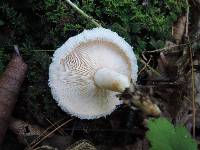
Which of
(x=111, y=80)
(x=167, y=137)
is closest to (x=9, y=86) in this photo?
(x=111, y=80)

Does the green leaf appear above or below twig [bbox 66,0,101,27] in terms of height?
below

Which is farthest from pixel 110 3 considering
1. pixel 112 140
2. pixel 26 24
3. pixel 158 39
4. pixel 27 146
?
pixel 27 146

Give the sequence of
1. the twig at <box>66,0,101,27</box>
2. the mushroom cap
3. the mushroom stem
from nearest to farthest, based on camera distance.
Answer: the mushroom stem < the mushroom cap < the twig at <box>66,0,101,27</box>

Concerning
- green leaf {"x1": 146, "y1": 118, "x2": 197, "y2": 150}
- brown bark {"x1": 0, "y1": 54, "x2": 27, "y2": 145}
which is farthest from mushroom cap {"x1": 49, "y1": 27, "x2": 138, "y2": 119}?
green leaf {"x1": 146, "y1": 118, "x2": 197, "y2": 150}

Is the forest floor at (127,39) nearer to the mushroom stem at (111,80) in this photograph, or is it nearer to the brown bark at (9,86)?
the brown bark at (9,86)

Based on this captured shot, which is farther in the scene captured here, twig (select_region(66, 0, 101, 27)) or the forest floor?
twig (select_region(66, 0, 101, 27))

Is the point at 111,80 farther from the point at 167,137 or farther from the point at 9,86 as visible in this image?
the point at 9,86

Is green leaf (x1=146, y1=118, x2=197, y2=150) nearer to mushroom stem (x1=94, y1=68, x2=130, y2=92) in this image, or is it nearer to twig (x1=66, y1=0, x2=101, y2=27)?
mushroom stem (x1=94, y1=68, x2=130, y2=92)

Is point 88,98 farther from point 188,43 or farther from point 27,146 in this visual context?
Result: point 188,43

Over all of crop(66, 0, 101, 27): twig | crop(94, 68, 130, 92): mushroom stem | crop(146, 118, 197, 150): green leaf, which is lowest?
crop(146, 118, 197, 150): green leaf
